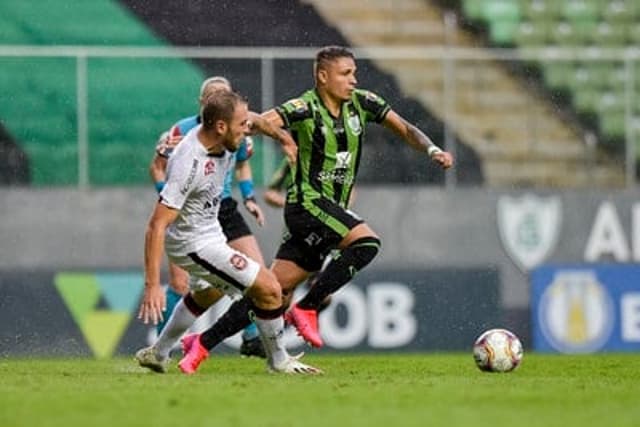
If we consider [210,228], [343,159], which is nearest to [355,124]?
[343,159]

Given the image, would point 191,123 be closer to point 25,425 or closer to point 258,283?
point 258,283

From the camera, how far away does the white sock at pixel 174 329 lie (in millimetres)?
10766

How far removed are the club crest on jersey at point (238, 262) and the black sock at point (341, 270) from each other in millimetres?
857

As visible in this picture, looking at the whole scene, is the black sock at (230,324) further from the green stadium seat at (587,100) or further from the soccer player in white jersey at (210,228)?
the green stadium seat at (587,100)

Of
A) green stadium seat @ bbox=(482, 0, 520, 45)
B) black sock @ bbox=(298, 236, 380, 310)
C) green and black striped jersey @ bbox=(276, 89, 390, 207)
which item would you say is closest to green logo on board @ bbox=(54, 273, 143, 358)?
green and black striped jersey @ bbox=(276, 89, 390, 207)

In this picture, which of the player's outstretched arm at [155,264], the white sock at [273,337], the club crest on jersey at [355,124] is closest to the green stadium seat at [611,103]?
the club crest on jersey at [355,124]

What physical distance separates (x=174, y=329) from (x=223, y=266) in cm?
80

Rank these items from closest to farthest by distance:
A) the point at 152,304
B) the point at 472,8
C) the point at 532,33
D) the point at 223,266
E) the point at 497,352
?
1. the point at 152,304
2. the point at 223,266
3. the point at 497,352
4. the point at 472,8
5. the point at 532,33

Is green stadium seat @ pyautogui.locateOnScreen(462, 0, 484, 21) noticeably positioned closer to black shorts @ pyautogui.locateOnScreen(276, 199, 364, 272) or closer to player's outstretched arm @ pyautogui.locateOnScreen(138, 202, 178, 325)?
black shorts @ pyautogui.locateOnScreen(276, 199, 364, 272)

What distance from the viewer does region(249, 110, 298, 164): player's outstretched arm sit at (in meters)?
11.2

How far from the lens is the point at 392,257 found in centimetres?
1638

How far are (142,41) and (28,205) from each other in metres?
2.28

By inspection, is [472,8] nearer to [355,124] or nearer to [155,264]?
[355,124]

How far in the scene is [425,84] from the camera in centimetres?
1630
